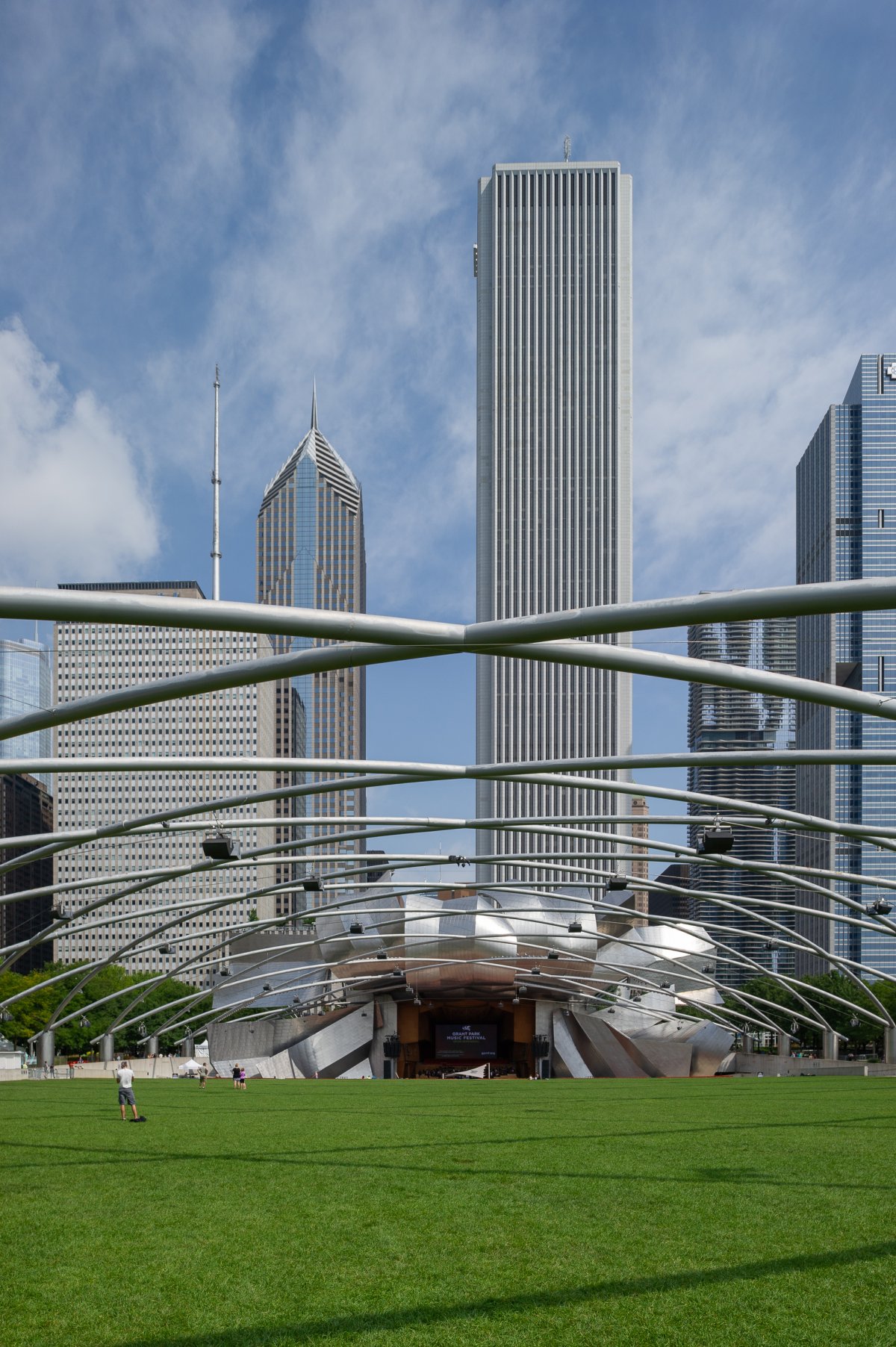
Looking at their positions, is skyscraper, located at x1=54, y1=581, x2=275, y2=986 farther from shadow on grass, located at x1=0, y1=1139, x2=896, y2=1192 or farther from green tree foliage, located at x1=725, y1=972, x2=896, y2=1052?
green tree foliage, located at x1=725, y1=972, x2=896, y2=1052

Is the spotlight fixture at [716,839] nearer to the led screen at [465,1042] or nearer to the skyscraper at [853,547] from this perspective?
the led screen at [465,1042]

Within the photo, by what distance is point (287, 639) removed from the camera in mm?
14844

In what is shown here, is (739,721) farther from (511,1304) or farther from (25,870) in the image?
(25,870)

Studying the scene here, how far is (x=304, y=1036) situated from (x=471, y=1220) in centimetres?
5848

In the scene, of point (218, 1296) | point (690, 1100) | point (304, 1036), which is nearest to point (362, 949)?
point (304, 1036)

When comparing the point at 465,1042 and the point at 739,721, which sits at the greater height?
the point at 739,721

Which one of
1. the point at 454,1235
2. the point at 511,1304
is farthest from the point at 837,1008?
the point at 511,1304

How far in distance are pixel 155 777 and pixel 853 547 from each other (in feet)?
213

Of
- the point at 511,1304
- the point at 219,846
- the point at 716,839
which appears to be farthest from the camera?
the point at 219,846

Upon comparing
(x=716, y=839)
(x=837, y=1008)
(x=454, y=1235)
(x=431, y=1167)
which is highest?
(x=716, y=839)

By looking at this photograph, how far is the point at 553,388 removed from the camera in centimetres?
16075

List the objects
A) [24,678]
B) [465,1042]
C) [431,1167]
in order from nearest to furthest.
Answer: [431,1167]
[24,678]
[465,1042]

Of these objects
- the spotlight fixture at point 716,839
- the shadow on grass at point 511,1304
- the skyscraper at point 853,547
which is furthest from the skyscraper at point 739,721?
the skyscraper at point 853,547

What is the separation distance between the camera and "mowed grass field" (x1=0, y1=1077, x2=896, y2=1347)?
8.09 metres
